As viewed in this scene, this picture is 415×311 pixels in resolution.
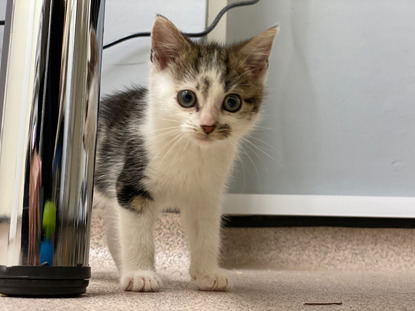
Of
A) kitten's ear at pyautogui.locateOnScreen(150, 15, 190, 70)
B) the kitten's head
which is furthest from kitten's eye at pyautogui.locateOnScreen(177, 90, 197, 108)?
kitten's ear at pyautogui.locateOnScreen(150, 15, 190, 70)

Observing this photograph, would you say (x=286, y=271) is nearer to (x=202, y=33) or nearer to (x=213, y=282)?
(x=213, y=282)

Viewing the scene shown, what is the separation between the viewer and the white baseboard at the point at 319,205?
68.0 inches

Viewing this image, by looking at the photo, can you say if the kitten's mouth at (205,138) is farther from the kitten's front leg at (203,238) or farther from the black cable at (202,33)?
the black cable at (202,33)

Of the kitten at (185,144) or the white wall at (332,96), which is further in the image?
the white wall at (332,96)

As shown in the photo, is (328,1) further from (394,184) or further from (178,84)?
(178,84)

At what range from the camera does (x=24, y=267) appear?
2.61 ft

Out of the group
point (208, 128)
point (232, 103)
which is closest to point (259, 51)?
point (232, 103)

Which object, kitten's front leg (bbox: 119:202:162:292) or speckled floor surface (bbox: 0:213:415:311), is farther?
kitten's front leg (bbox: 119:202:162:292)

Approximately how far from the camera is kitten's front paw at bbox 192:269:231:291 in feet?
3.67

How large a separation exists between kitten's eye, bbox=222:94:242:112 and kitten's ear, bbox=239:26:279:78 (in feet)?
0.47

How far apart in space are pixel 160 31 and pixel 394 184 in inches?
42.8

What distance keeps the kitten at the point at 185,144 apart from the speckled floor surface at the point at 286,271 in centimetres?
10

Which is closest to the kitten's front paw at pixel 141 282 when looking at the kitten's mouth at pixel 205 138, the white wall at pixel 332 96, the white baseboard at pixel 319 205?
the kitten's mouth at pixel 205 138

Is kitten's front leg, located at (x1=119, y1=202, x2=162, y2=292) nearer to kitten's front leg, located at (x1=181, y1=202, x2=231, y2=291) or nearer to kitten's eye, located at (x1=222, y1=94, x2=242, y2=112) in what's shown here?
kitten's front leg, located at (x1=181, y1=202, x2=231, y2=291)
